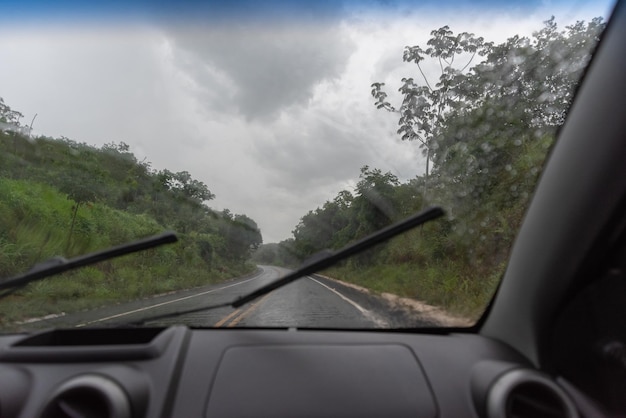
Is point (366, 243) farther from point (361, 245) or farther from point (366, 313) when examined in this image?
point (366, 313)

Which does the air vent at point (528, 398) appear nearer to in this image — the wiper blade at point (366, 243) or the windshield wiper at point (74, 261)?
the wiper blade at point (366, 243)

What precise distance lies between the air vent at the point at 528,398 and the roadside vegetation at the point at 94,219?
2.26 meters

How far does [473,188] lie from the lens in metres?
4.12

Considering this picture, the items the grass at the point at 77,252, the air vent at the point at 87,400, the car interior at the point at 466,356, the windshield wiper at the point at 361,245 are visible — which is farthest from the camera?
the grass at the point at 77,252

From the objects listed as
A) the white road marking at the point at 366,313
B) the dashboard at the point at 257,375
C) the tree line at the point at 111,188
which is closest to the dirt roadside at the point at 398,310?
the white road marking at the point at 366,313

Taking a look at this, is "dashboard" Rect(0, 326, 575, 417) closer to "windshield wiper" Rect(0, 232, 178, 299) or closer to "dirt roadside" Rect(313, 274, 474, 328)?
"windshield wiper" Rect(0, 232, 178, 299)

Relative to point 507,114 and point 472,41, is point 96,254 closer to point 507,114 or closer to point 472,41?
point 472,41

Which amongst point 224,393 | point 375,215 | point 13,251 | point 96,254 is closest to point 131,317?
point 96,254

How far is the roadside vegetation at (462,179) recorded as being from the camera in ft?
10.1

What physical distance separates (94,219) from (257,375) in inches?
106

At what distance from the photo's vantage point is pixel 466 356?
8.09 feet

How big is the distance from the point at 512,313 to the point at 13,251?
4.62m

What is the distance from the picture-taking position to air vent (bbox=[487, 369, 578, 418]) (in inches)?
79.6

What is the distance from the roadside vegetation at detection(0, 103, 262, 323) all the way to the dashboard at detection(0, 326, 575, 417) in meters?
0.99
